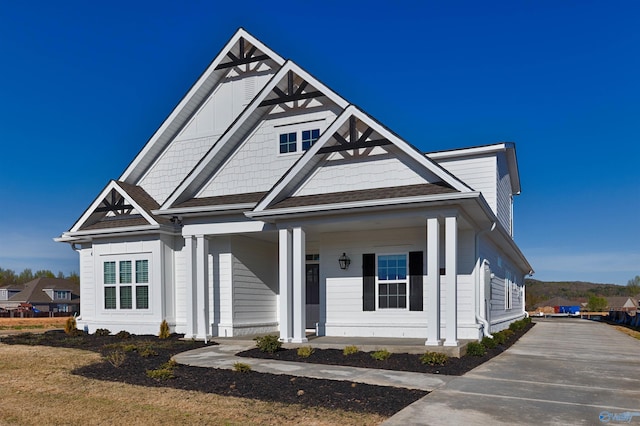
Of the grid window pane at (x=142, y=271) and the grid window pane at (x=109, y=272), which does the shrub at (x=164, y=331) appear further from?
the grid window pane at (x=109, y=272)

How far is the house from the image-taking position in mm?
12375

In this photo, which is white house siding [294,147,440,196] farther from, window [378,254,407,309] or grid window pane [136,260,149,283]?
grid window pane [136,260,149,283]

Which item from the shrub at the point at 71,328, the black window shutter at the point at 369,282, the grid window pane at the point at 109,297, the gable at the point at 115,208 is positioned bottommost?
the shrub at the point at 71,328

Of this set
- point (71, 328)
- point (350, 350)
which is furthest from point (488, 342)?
point (71, 328)

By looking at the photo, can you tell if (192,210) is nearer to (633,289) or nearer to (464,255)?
(464,255)

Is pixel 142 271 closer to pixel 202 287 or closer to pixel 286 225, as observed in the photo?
pixel 202 287

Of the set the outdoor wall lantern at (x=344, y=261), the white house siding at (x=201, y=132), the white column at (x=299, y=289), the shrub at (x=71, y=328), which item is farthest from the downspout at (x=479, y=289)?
the shrub at (x=71, y=328)

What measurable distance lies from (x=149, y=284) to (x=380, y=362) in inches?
337

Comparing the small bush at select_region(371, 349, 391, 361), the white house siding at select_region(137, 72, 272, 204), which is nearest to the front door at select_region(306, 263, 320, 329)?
the white house siding at select_region(137, 72, 272, 204)

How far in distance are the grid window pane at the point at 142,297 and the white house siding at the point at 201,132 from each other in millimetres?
3307

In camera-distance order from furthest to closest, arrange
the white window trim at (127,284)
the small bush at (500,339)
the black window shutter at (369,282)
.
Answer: the white window trim at (127,284)
the black window shutter at (369,282)
the small bush at (500,339)

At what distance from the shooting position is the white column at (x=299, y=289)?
12547 millimetres

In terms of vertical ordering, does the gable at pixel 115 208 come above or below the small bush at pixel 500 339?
above

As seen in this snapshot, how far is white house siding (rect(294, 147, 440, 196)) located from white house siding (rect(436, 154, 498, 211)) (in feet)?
15.1
